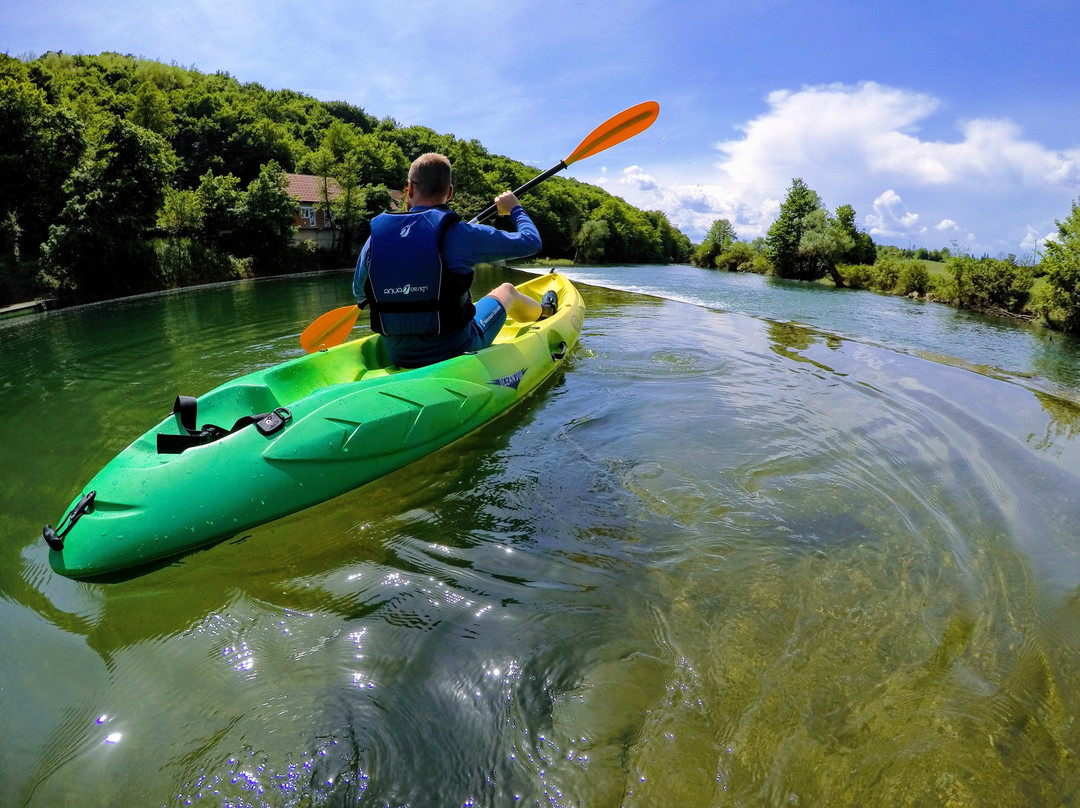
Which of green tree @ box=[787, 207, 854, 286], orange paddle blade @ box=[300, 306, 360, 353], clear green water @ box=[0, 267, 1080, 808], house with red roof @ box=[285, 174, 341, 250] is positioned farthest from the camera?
house with red roof @ box=[285, 174, 341, 250]

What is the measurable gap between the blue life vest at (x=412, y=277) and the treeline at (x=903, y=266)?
1345cm

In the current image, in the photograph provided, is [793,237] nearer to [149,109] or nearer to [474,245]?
[474,245]

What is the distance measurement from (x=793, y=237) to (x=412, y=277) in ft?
107

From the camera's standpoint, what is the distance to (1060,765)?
5.04 feet

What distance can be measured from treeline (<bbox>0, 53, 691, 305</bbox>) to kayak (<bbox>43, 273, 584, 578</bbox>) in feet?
16.7

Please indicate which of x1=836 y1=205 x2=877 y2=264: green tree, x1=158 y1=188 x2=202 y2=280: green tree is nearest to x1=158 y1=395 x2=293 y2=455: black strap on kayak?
x1=158 y1=188 x2=202 y2=280: green tree

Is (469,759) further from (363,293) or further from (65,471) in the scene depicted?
(65,471)

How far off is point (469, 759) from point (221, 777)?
2.20 feet

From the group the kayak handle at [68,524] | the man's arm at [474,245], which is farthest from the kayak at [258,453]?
the man's arm at [474,245]

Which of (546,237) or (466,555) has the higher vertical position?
(546,237)

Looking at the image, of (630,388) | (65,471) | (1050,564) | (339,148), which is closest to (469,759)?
(1050,564)

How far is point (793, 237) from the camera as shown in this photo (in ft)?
101

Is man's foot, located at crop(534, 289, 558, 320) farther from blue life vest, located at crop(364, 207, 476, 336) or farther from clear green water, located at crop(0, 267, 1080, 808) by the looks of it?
blue life vest, located at crop(364, 207, 476, 336)

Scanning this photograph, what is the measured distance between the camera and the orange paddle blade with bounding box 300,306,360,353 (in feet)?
15.2
